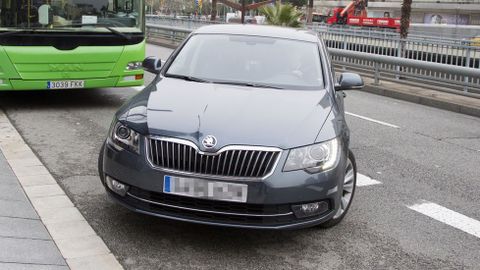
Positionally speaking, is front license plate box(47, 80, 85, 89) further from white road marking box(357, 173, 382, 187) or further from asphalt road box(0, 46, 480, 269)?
white road marking box(357, 173, 382, 187)

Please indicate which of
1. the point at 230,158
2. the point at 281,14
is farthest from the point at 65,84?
the point at 281,14

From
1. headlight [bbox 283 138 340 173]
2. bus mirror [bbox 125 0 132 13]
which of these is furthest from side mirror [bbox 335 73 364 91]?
bus mirror [bbox 125 0 132 13]

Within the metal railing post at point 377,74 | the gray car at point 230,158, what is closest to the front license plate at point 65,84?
the gray car at point 230,158

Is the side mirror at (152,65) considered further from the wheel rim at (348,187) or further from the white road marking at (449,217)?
Result: the white road marking at (449,217)

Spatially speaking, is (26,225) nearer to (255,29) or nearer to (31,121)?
(255,29)

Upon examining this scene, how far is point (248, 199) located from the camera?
3.76m

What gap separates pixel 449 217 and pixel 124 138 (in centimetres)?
292

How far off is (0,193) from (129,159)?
5.16 feet

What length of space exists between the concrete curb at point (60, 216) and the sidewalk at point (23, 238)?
0.06 m

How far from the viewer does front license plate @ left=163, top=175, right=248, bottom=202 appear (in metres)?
3.74

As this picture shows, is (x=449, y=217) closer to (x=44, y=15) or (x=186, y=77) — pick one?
(x=186, y=77)

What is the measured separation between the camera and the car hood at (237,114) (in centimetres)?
391

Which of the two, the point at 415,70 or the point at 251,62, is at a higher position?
the point at 251,62

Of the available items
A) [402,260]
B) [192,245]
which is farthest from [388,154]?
[192,245]
